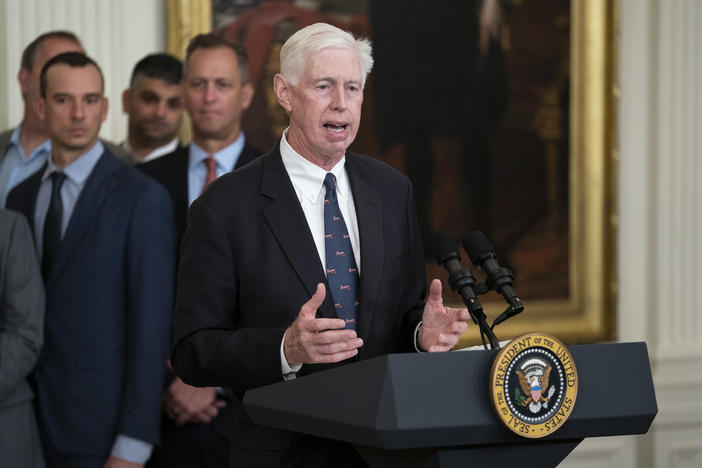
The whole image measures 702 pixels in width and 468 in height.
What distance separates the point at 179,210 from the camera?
157 inches

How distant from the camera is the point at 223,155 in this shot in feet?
13.1

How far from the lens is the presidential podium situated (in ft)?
5.95

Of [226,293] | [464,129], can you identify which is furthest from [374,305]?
[464,129]

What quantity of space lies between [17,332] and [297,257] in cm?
141

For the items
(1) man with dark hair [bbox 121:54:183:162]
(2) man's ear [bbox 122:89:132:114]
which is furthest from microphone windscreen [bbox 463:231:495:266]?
(2) man's ear [bbox 122:89:132:114]

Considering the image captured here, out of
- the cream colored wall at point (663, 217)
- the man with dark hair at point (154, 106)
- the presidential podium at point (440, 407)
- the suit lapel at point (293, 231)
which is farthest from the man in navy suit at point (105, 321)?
the cream colored wall at point (663, 217)

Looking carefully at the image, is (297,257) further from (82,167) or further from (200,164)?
(200,164)

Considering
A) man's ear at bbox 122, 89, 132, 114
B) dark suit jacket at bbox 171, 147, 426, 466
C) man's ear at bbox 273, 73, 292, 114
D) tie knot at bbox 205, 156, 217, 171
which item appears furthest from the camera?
man's ear at bbox 122, 89, 132, 114

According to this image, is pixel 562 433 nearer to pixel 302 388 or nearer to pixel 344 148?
pixel 302 388

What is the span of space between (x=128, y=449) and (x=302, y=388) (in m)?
1.68

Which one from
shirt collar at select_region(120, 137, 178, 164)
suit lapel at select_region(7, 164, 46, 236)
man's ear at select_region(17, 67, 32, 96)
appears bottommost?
suit lapel at select_region(7, 164, 46, 236)

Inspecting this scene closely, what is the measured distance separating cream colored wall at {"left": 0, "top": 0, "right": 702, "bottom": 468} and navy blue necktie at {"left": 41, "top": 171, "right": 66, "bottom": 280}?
10.4 ft

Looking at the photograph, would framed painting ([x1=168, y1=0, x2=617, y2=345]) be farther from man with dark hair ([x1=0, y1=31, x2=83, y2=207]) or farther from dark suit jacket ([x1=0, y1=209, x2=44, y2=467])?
dark suit jacket ([x1=0, y1=209, x2=44, y2=467])

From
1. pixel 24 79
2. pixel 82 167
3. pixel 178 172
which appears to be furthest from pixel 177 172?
pixel 24 79
